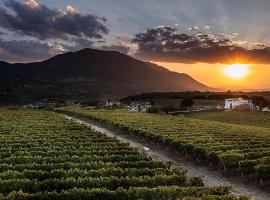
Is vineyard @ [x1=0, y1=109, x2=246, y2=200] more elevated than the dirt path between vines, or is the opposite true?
vineyard @ [x1=0, y1=109, x2=246, y2=200]

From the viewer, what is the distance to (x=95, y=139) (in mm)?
47094

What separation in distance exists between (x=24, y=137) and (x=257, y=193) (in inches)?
1087

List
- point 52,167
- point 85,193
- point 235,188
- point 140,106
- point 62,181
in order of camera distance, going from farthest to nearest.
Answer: point 140,106 < point 235,188 < point 52,167 < point 62,181 < point 85,193

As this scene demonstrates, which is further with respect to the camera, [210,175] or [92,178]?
[210,175]

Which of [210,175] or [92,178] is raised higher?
[92,178]

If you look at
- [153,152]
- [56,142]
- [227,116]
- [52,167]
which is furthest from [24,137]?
[227,116]

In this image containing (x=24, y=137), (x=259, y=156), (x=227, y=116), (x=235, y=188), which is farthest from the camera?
(x=227, y=116)

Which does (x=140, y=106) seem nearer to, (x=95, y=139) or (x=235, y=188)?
(x=95, y=139)

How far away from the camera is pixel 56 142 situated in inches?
1665

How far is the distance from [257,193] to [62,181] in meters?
14.0

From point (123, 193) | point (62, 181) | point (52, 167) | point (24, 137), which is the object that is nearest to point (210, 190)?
point (123, 193)

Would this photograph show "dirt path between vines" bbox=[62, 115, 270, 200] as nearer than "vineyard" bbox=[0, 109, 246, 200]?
No

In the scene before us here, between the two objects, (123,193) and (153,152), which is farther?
(153,152)

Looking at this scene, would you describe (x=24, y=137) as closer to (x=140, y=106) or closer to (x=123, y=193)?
(x=123, y=193)
